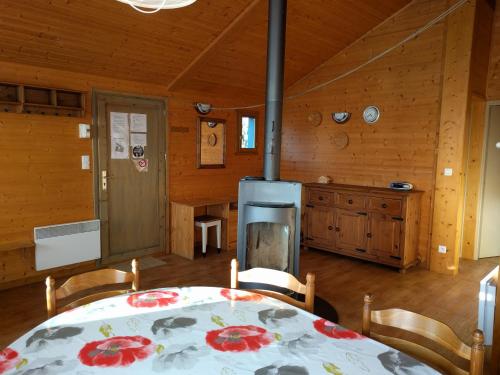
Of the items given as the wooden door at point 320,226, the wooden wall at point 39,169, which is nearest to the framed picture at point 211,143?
the wooden wall at point 39,169

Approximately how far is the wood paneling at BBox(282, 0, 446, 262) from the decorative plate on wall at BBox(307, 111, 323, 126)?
5cm

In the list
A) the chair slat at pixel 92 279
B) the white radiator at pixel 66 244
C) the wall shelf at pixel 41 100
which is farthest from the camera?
the white radiator at pixel 66 244

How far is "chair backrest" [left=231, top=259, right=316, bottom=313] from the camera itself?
1.72 metres

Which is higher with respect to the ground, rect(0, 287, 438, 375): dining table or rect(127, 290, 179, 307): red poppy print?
rect(127, 290, 179, 307): red poppy print

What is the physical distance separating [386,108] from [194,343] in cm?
428

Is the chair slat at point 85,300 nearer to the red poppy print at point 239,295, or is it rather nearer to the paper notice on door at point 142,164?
the red poppy print at point 239,295

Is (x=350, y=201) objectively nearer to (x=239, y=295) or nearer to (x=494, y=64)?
(x=494, y=64)

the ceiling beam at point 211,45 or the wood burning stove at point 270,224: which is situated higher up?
the ceiling beam at point 211,45

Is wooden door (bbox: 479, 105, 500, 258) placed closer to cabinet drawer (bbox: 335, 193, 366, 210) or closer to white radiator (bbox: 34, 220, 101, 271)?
cabinet drawer (bbox: 335, 193, 366, 210)

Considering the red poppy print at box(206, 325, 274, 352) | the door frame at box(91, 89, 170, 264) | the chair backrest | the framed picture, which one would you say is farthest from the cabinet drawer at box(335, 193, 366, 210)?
the red poppy print at box(206, 325, 274, 352)

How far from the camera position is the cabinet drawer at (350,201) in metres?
4.63

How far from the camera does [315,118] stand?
5523 mm

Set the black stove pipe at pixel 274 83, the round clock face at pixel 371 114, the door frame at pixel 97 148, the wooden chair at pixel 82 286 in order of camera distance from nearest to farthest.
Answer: the wooden chair at pixel 82 286, the black stove pipe at pixel 274 83, the door frame at pixel 97 148, the round clock face at pixel 371 114

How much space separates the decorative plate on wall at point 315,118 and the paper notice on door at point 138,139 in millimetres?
2382
